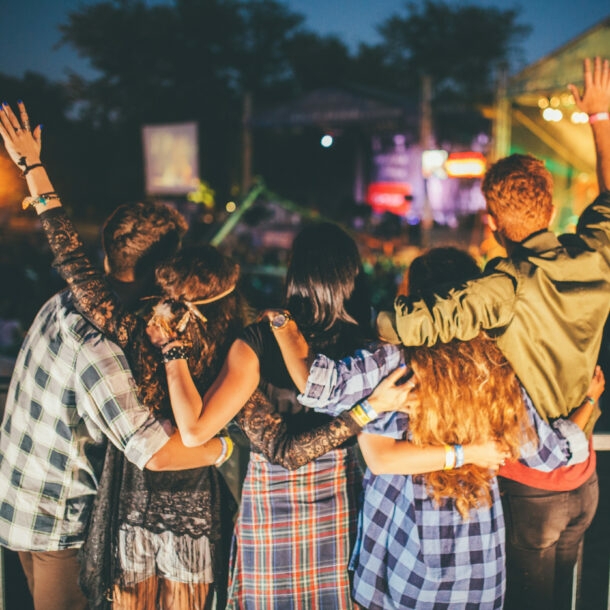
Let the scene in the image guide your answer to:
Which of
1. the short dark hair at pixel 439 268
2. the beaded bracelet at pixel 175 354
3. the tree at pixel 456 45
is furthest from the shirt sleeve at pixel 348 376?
the tree at pixel 456 45

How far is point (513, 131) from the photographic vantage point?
32.6 feet

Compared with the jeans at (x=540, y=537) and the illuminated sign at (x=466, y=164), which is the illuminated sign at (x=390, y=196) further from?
the jeans at (x=540, y=537)

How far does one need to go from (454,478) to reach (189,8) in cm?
2802

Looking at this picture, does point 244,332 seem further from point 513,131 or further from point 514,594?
point 513,131

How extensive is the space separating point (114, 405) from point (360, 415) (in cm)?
69

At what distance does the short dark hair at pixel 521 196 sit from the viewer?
167cm

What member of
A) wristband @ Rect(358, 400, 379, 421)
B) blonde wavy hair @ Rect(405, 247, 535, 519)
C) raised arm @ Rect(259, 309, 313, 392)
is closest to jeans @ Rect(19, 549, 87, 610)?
raised arm @ Rect(259, 309, 313, 392)

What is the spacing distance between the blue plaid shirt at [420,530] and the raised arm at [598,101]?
1.02 meters

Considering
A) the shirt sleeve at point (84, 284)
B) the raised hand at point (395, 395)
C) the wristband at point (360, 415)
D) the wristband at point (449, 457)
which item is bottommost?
the wristband at point (449, 457)

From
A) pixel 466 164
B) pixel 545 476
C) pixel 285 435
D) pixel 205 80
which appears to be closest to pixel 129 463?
pixel 285 435

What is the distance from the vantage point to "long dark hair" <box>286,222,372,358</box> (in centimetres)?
165

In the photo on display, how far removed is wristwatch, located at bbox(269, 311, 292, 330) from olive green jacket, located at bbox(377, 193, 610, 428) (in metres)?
0.29

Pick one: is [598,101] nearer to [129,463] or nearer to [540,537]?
[540,537]

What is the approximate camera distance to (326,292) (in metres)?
1.64
